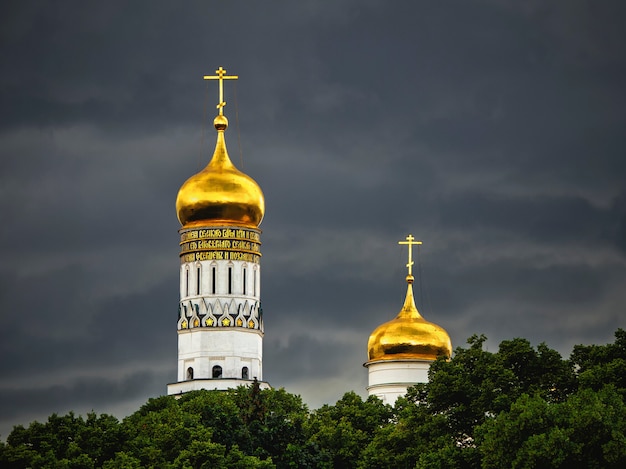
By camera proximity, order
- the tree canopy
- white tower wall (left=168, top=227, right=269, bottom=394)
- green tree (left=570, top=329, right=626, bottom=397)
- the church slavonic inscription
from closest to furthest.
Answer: the tree canopy, green tree (left=570, top=329, right=626, bottom=397), white tower wall (left=168, top=227, right=269, bottom=394), the church slavonic inscription

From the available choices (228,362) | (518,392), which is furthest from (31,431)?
(228,362)

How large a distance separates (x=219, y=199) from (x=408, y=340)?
16817 mm

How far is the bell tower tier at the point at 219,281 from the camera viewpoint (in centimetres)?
11988

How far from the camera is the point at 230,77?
4811 inches

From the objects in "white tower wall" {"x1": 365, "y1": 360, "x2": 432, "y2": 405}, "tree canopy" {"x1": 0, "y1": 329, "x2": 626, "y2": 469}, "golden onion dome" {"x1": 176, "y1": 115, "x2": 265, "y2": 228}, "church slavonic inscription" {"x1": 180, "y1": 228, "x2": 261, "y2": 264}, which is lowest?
"tree canopy" {"x1": 0, "y1": 329, "x2": 626, "y2": 469}

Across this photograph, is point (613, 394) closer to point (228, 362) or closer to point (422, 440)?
point (422, 440)

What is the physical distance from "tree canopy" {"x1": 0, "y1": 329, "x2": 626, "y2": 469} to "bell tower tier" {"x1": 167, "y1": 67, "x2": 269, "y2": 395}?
1717 centimetres

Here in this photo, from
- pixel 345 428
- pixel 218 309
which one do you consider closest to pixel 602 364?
pixel 345 428

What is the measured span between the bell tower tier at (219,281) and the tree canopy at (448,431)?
676 inches

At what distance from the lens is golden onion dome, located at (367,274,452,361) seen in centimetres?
13050

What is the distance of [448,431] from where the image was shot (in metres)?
90.2

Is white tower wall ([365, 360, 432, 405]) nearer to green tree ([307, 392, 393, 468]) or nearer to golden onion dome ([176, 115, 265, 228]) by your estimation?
golden onion dome ([176, 115, 265, 228])

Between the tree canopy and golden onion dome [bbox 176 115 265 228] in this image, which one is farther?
golden onion dome [bbox 176 115 265 228]

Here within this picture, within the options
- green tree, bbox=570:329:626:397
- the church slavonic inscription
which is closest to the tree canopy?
green tree, bbox=570:329:626:397
